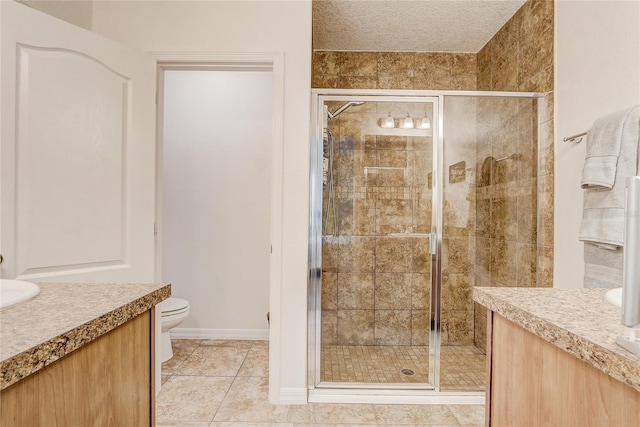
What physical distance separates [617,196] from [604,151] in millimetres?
202

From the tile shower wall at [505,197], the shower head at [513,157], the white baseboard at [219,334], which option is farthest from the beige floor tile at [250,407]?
the shower head at [513,157]

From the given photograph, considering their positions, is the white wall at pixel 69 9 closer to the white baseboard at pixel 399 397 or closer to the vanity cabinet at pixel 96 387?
the vanity cabinet at pixel 96 387

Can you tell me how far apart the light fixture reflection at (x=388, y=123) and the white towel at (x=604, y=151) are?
1.03 meters

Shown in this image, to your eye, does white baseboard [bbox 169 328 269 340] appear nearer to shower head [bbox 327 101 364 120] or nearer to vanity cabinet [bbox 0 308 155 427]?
shower head [bbox 327 101 364 120]

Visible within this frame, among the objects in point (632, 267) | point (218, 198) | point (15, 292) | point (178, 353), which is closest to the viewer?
point (632, 267)

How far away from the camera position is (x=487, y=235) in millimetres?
2303

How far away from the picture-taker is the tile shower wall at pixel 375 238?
2188mm

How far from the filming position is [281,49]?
198cm

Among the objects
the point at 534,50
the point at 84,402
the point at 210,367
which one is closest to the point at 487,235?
the point at 534,50

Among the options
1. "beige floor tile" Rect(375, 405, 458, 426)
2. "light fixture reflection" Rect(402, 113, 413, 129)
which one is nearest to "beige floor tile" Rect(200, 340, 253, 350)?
"beige floor tile" Rect(375, 405, 458, 426)

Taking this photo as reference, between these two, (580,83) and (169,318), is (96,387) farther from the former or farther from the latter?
(580,83)

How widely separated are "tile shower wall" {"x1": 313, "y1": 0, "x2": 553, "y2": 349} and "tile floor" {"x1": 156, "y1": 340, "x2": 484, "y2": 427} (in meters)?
0.46

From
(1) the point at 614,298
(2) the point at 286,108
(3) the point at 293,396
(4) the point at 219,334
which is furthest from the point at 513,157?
(4) the point at 219,334

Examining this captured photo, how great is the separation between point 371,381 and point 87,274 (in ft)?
5.66
